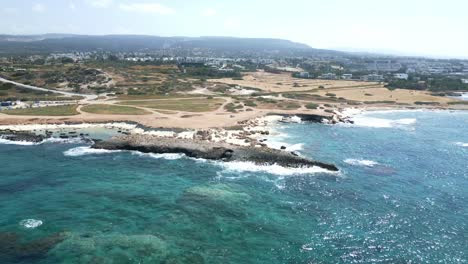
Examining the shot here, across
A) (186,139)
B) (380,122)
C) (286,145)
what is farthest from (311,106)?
(186,139)

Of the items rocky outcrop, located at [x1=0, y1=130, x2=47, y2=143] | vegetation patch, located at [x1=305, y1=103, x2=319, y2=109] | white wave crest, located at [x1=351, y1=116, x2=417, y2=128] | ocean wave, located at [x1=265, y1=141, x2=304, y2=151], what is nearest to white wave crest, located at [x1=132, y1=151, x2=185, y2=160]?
ocean wave, located at [x1=265, y1=141, x2=304, y2=151]

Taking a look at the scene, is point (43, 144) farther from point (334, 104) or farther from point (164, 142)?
point (334, 104)

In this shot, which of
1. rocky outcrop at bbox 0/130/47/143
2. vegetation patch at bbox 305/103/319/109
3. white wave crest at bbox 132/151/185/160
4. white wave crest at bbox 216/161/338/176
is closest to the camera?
white wave crest at bbox 216/161/338/176

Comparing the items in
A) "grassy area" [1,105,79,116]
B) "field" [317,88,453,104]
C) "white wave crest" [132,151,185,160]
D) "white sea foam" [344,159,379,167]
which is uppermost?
"field" [317,88,453,104]

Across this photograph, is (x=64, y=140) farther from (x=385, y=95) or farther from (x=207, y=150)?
(x=385, y=95)

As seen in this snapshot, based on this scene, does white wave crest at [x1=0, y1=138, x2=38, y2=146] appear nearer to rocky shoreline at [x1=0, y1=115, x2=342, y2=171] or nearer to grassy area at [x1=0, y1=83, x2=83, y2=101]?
rocky shoreline at [x1=0, y1=115, x2=342, y2=171]

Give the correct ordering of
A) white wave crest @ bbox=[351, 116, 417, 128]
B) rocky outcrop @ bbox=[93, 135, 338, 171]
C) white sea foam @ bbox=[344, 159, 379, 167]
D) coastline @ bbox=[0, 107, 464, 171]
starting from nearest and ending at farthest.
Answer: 1. rocky outcrop @ bbox=[93, 135, 338, 171]
2. coastline @ bbox=[0, 107, 464, 171]
3. white sea foam @ bbox=[344, 159, 379, 167]
4. white wave crest @ bbox=[351, 116, 417, 128]
